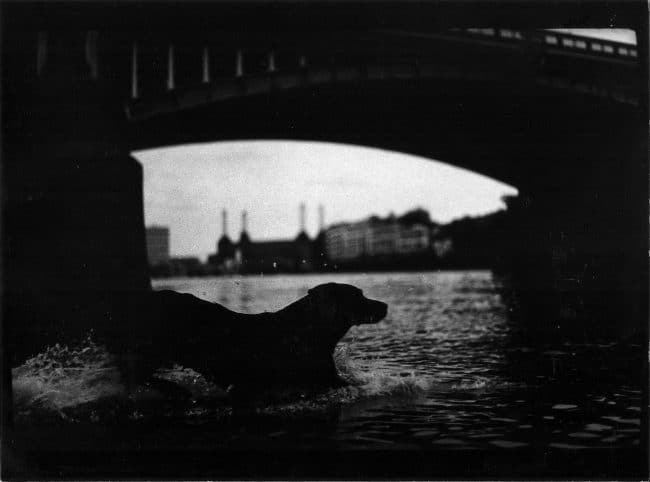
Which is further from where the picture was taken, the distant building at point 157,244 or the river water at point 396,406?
the distant building at point 157,244

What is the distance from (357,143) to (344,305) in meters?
15.6

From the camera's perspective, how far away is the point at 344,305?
760 cm

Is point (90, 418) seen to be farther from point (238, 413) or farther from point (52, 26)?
point (52, 26)

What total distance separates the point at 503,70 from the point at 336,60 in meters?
6.06

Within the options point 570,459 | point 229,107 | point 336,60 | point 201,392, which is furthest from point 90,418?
point 336,60

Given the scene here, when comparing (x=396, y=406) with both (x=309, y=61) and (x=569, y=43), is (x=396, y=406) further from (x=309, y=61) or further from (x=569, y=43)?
(x=569, y=43)

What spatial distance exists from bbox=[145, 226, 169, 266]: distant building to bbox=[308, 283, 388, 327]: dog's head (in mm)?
20680

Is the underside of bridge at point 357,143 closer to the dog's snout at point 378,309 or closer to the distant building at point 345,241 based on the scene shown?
the dog's snout at point 378,309

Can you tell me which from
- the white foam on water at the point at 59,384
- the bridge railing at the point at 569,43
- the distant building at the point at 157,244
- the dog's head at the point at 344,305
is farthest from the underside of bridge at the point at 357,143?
the distant building at the point at 157,244

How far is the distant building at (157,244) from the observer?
1196 inches

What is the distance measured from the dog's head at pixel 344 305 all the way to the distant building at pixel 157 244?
67.8 feet

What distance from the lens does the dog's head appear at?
755 centimetres

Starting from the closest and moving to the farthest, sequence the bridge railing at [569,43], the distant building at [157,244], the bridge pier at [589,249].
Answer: the bridge pier at [589,249]
the bridge railing at [569,43]
the distant building at [157,244]

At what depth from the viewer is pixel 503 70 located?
2445cm
